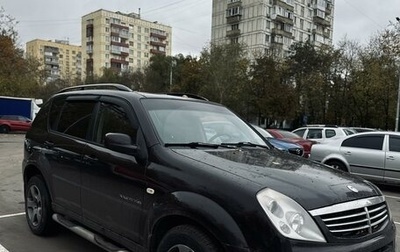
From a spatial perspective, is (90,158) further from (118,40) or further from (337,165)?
(118,40)

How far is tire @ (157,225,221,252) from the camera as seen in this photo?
9.27 feet

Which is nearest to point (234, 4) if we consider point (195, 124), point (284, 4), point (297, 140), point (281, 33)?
point (284, 4)

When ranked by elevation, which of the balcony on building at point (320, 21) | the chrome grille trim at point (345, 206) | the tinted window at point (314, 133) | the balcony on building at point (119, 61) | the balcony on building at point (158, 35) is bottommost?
the tinted window at point (314, 133)

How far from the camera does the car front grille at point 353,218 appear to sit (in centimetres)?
268

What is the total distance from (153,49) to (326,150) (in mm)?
94326

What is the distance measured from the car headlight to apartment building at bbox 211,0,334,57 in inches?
2255

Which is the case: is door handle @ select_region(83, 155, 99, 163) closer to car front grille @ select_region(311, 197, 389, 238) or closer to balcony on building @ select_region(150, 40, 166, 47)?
car front grille @ select_region(311, 197, 389, 238)

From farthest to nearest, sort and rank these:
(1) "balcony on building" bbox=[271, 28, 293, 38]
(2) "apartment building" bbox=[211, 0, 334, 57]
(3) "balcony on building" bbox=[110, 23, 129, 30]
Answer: (3) "balcony on building" bbox=[110, 23, 129, 30], (1) "balcony on building" bbox=[271, 28, 293, 38], (2) "apartment building" bbox=[211, 0, 334, 57]

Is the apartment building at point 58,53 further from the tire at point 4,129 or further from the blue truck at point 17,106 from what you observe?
the tire at point 4,129

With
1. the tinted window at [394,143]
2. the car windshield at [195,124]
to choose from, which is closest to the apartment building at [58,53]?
the tinted window at [394,143]

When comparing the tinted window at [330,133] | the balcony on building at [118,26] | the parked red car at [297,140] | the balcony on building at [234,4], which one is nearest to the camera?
the parked red car at [297,140]

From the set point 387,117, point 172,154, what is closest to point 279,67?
point 387,117

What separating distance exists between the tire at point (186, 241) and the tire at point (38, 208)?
7.55 feet

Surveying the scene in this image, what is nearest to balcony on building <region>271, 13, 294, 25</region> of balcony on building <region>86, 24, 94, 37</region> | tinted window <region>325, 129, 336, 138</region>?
balcony on building <region>86, 24, 94, 37</region>
